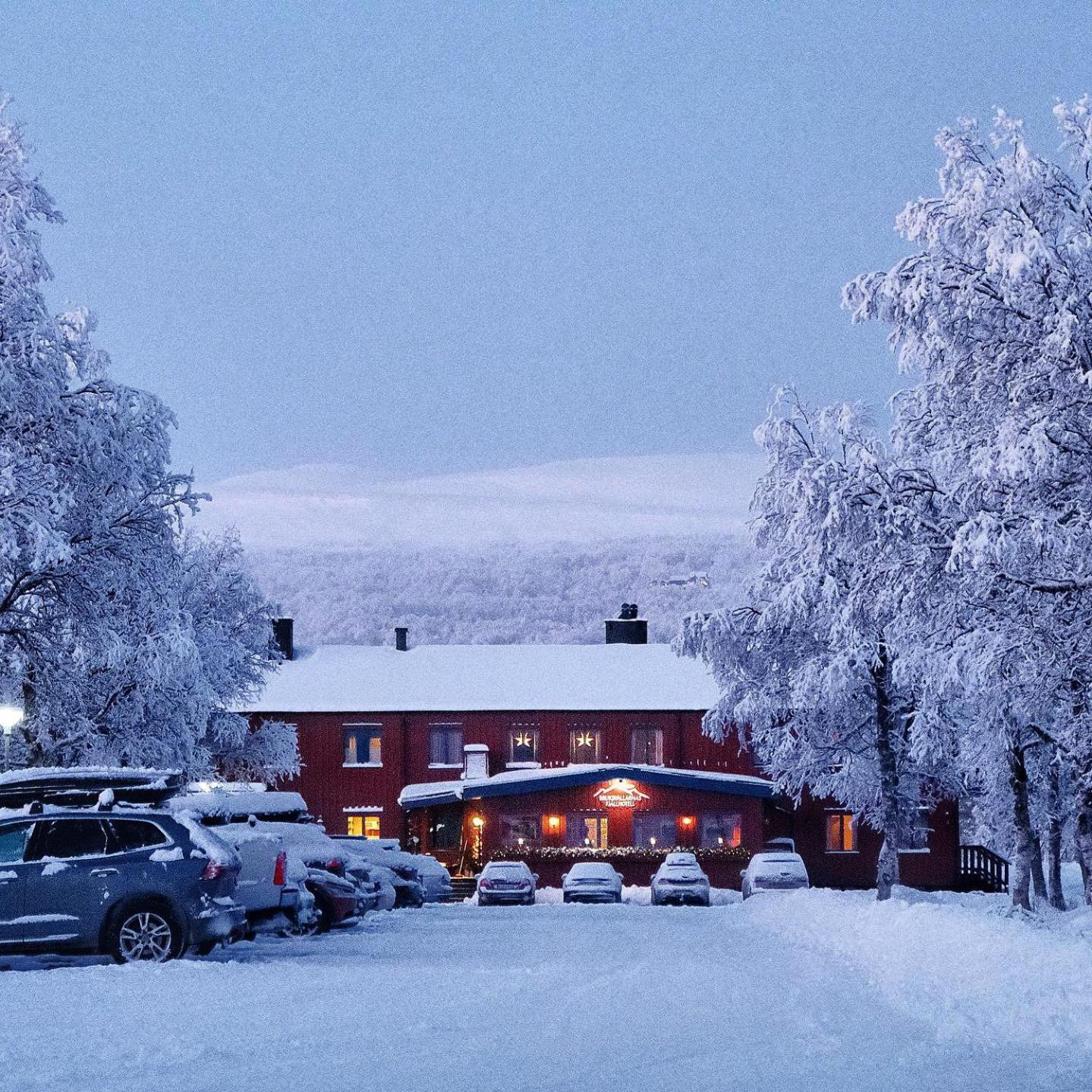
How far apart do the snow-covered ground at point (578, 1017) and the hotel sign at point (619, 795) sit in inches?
1353

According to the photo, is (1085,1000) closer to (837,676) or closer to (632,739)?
(837,676)

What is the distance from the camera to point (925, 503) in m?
17.6

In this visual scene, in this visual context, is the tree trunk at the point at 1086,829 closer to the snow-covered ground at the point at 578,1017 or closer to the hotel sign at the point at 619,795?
the snow-covered ground at the point at 578,1017

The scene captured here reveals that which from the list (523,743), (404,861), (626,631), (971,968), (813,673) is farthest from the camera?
(626,631)

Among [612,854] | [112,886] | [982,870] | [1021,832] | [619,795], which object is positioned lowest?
[982,870]

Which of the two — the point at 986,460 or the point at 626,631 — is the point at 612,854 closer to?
the point at 626,631

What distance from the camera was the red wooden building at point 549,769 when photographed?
55031 mm

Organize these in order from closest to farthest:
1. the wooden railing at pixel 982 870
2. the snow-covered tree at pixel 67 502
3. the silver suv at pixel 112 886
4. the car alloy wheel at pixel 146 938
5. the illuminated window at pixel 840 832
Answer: the silver suv at pixel 112 886
the car alloy wheel at pixel 146 938
the snow-covered tree at pixel 67 502
the wooden railing at pixel 982 870
the illuminated window at pixel 840 832

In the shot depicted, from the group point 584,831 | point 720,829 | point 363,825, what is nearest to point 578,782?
point 584,831

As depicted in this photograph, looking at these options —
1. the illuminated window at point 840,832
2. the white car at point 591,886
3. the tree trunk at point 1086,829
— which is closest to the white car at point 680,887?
the white car at point 591,886

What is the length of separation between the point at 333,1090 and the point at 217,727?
38.5m

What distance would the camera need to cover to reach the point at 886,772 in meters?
36.3

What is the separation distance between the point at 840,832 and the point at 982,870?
5863 millimetres

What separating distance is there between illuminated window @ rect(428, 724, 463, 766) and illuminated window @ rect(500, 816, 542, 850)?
5.67m
